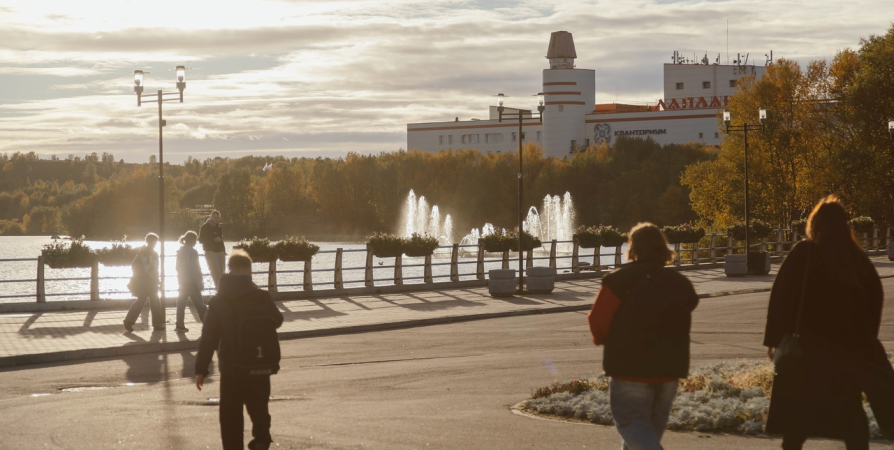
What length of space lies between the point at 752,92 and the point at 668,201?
45741 mm

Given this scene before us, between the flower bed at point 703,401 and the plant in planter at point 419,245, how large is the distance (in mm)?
19850

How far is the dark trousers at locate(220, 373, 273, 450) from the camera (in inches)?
292

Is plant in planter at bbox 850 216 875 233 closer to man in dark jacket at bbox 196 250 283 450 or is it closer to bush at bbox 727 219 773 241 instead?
bush at bbox 727 219 773 241

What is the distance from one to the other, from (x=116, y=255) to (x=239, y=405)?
20.4 m

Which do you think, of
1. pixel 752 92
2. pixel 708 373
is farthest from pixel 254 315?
pixel 752 92

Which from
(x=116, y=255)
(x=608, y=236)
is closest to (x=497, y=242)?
(x=608, y=236)

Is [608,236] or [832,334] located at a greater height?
[832,334]

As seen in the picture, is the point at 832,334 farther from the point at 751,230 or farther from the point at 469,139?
the point at 469,139

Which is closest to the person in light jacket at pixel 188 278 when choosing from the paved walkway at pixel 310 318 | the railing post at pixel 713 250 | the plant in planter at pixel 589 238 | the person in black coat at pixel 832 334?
the paved walkway at pixel 310 318

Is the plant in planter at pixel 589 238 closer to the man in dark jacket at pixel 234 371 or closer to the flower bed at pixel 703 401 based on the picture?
the flower bed at pixel 703 401

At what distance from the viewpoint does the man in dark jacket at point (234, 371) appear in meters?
7.43

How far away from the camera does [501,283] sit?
27.7m

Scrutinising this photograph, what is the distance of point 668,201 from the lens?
107625 mm

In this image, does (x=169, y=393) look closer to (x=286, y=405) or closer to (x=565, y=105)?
(x=286, y=405)
